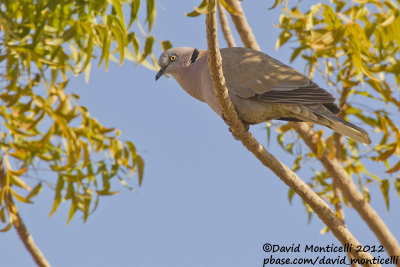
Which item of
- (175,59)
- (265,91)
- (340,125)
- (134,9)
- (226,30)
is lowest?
(340,125)

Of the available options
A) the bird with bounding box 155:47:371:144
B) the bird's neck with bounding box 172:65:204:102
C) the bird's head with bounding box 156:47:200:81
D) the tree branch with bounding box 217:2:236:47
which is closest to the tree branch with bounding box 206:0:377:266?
the bird with bounding box 155:47:371:144

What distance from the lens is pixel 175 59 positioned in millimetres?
3832

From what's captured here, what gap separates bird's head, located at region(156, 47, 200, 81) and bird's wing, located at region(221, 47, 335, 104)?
279 millimetres

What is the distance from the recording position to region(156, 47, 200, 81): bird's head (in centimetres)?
381

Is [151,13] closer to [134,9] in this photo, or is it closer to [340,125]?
[134,9]

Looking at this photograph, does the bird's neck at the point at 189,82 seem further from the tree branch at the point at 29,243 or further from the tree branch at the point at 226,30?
the tree branch at the point at 29,243

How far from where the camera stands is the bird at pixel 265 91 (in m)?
3.20

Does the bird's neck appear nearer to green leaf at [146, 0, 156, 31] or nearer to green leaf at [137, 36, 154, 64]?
green leaf at [137, 36, 154, 64]

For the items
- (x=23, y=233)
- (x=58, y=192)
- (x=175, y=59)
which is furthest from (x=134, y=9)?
(x=23, y=233)

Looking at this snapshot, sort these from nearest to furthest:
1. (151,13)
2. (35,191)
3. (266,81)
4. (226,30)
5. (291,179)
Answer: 1. (291,179)
2. (151,13)
3. (266,81)
4. (35,191)
5. (226,30)

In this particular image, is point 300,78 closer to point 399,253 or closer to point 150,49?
point 150,49

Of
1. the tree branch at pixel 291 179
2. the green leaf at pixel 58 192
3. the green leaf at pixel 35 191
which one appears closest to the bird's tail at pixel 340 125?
the tree branch at pixel 291 179

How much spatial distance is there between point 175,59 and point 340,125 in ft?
4.31

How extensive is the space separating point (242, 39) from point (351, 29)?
63.7 inches
